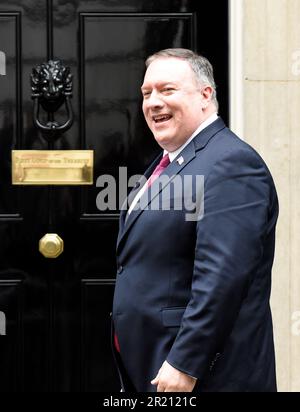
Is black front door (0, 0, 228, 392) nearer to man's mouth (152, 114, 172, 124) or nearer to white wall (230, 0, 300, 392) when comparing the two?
white wall (230, 0, 300, 392)

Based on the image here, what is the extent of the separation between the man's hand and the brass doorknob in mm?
1589

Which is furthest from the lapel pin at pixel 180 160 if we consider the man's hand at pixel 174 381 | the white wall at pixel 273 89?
the white wall at pixel 273 89

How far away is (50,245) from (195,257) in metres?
1.61

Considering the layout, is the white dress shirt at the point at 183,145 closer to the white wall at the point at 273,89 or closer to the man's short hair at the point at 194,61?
the man's short hair at the point at 194,61

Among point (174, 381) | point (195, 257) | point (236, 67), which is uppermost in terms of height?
point (236, 67)

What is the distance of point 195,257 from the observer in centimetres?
217

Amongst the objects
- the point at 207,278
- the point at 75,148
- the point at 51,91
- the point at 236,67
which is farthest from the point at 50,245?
the point at 207,278

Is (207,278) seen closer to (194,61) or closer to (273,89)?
(194,61)

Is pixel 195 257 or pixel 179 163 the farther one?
pixel 179 163

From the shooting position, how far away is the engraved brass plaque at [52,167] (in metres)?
3.66

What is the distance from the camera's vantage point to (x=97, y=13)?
12.0 feet

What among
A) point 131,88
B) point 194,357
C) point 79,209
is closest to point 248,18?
point 131,88

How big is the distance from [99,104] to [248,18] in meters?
0.85

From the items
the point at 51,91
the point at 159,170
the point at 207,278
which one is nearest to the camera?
the point at 207,278
